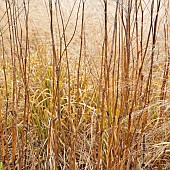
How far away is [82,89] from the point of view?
190 centimetres

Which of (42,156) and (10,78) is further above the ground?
(10,78)

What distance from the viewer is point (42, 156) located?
1.61m

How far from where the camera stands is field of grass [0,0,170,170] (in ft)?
3.52

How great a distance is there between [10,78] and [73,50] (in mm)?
730

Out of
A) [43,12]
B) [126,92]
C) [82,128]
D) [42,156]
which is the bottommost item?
[42,156]

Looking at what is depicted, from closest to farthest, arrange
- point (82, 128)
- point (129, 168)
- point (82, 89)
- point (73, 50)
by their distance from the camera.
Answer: point (129, 168), point (82, 128), point (82, 89), point (73, 50)

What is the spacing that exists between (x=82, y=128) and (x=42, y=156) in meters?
0.24

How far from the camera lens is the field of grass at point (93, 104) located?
1.07m

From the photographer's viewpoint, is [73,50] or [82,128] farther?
[73,50]

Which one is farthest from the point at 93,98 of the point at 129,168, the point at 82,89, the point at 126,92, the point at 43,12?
the point at 43,12

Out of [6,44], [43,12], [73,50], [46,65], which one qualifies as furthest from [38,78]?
[43,12]

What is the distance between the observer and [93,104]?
1751 millimetres

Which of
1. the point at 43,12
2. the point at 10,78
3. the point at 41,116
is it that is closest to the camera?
the point at 41,116

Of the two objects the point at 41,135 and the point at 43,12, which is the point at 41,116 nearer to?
the point at 41,135
